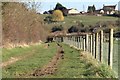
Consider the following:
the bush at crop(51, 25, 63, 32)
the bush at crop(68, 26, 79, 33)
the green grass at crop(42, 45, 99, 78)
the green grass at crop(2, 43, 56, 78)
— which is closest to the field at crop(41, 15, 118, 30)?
the bush at crop(51, 25, 63, 32)

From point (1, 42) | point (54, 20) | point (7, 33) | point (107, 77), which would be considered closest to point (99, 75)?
point (107, 77)

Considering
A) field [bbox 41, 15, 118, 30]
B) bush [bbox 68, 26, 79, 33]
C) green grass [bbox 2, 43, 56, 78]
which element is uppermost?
field [bbox 41, 15, 118, 30]

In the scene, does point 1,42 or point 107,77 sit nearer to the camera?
point 107,77

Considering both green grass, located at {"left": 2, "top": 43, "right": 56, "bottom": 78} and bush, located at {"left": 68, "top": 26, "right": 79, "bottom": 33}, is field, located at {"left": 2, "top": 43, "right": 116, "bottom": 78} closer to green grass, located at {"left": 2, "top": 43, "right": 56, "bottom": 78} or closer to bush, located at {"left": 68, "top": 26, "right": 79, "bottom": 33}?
green grass, located at {"left": 2, "top": 43, "right": 56, "bottom": 78}

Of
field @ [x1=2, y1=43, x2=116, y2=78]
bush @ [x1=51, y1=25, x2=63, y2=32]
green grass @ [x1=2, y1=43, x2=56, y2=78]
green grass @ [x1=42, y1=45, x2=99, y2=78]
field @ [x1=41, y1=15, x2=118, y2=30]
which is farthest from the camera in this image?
bush @ [x1=51, y1=25, x2=63, y2=32]

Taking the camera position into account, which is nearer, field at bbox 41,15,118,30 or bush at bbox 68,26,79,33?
bush at bbox 68,26,79,33

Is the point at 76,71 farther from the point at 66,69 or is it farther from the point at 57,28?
the point at 57,28

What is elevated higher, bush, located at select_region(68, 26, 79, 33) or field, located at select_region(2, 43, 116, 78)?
field, located at select_region(2, 43, 116, 78)

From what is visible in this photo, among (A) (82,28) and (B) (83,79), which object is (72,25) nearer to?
(A) (82,28)

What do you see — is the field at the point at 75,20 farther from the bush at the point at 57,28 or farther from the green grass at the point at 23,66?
the green grass at the point at 23,66

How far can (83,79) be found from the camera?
1202 centimetres

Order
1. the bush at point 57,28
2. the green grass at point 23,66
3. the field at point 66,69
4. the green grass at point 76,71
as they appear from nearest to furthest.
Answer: the green grass at point 76,71 < the field at point 66,69 < the green grass at point 23,66 < the bush at point 57,28

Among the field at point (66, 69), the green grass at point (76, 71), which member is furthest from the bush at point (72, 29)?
the green grass at point (76, 71)

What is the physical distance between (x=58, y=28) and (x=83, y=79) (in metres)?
122
